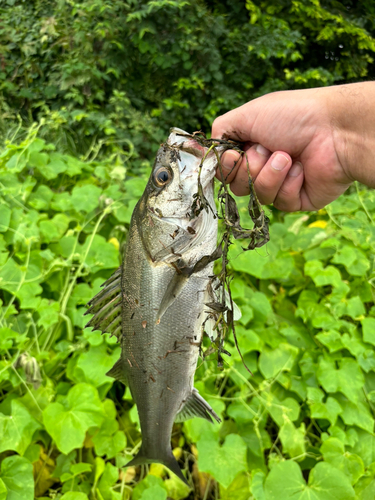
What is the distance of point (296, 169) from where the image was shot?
1.75 metres

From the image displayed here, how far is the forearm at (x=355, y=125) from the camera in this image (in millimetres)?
1465

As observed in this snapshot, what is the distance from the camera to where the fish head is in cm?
128

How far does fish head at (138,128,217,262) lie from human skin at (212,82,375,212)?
0.26 metres

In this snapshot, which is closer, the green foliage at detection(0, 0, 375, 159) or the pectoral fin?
the pectoral fin

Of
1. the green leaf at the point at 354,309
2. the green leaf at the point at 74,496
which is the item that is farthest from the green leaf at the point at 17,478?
the green leaf at the point at 354,309

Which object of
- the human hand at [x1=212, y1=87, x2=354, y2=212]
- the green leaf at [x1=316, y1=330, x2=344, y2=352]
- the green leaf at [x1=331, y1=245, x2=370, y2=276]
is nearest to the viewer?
the human hand at [x1=212, y1=87, x2=354, y2=212]

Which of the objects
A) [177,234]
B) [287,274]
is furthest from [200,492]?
[177,234]

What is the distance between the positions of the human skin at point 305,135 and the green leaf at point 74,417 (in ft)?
4.58

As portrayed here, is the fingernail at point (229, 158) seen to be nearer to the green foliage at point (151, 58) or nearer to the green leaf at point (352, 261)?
the green leaf at point (352, 261)

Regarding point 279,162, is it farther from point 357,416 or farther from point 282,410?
point 357,416

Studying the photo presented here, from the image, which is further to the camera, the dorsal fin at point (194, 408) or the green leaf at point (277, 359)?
the green leaf at point (277, 359)

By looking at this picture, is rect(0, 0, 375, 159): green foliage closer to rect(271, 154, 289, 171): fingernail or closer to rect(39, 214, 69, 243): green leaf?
rect(39, 214, 69, 243): green leaf

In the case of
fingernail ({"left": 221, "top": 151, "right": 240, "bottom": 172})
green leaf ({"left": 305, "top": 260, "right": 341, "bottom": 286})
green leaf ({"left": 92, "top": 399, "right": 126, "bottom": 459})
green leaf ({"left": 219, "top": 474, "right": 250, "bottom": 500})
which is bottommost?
green leaf ({"left": 219, "top": 474, "right": 250, "bottom": 500})

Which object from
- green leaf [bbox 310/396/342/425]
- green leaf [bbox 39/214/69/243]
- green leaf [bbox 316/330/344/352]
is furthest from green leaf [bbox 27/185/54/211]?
green leaf [bbox 310/396/342/425]
